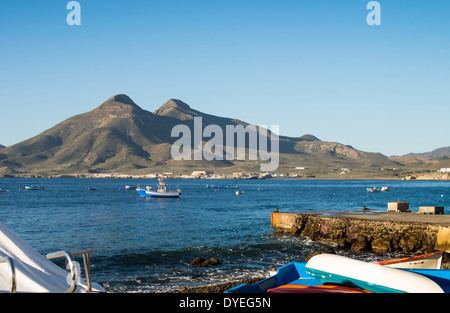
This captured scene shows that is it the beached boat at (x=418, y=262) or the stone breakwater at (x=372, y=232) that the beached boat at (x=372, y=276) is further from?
the stone breakwater at (x=372, y=232)

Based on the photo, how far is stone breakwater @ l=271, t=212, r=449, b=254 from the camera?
2911cm

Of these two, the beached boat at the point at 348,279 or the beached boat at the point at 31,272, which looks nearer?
the beached boat at the point at 31,272

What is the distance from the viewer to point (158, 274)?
80.3 ft

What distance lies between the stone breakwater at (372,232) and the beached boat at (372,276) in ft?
63.1

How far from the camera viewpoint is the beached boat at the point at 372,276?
887 cm

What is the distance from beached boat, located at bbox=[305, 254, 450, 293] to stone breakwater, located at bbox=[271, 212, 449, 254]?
19.2m

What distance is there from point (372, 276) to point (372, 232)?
2351 centimetres

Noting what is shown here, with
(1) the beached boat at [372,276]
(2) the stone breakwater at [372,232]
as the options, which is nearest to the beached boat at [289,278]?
(1) the beached boat at [372,276]

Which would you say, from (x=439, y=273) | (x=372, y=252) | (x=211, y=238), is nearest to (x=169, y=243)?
(x=211, y=238)

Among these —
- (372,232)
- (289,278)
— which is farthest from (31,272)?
(372,232)

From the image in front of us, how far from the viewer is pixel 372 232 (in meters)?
31.4

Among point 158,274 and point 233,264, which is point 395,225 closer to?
point 233,264

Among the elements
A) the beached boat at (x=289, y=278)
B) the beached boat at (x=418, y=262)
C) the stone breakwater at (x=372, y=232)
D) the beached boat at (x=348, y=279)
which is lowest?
the stone breakwater at (x=372, y=232)
